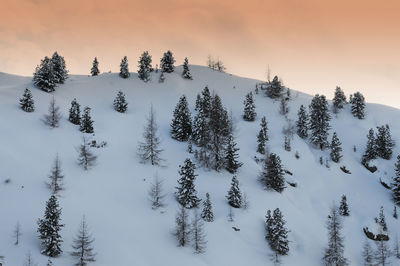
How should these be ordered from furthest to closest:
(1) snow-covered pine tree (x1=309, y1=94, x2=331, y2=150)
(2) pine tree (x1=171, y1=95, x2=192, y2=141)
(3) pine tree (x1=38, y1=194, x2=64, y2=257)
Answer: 1. (1) snow-covered pine tree (x1=309, y1=94, x2=331, y2=150)
2. (2) pine tree (x1=171, y1=95, x2=192, y2=141)
3. (3) pine tree (x1=38, y1=194, x2=64, y2=257)

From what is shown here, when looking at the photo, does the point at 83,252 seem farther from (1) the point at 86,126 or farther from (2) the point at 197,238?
(1) the point at 86,126

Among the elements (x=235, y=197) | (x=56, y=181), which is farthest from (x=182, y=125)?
(x=56, y=181)

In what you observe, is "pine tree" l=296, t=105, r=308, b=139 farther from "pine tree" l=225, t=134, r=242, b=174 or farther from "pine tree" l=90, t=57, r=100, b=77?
"pine tree" l=90, t=57, r=100, b=77

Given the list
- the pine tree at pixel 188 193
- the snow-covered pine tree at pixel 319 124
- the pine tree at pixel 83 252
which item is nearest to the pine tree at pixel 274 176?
the pine tree at pixel 188 193

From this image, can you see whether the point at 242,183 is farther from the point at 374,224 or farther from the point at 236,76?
the point at 236,76

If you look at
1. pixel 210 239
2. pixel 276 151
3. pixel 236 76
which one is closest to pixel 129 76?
pixel 236 76

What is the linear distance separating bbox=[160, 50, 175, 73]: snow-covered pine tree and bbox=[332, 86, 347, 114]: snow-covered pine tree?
2348 inches

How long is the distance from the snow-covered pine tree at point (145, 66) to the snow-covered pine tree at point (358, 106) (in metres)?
67.6

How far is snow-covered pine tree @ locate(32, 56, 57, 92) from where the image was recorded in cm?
7381

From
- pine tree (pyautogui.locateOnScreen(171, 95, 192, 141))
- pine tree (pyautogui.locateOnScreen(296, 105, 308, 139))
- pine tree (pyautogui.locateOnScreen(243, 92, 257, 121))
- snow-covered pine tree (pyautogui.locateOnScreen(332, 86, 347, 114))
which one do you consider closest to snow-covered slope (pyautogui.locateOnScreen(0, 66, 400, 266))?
pine tree (pyautogui.locateOnScreen(243, 92, 257, 121))

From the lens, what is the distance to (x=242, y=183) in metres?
51.9

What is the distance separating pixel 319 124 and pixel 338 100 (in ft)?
65.7

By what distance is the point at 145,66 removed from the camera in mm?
100125

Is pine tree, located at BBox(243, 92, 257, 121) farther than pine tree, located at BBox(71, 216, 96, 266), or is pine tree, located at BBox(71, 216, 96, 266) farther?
pine tree, located at BBox(243, 92, 257, 121)
